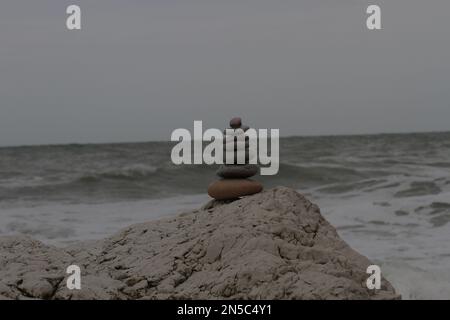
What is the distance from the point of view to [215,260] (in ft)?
13.6

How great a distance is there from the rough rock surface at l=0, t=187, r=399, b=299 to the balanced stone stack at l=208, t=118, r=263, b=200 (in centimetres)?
14

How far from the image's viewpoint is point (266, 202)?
476cm

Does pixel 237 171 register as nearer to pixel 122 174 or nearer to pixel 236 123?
pixel 236 123

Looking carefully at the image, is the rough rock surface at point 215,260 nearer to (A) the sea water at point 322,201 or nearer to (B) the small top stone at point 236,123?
(B) the small top stone at point 236,123

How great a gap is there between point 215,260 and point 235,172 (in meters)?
1.08

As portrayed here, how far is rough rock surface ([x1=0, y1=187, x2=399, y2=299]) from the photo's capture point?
379cm

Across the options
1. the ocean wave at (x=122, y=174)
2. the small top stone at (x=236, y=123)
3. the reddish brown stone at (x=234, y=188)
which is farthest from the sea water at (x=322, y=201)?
the small top stone at (x=236, y=123)

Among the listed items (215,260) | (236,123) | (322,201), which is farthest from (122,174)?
(215,260)

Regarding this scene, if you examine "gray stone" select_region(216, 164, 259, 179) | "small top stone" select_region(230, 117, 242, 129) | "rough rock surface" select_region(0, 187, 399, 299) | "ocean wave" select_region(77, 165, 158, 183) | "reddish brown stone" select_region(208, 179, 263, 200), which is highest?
"small top stone" select_region(230, 117, 242, 129)

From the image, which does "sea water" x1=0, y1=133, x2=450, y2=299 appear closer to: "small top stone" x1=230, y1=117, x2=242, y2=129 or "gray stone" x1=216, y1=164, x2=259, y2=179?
"gray stone" x1=216, y1=164, x2=259, y2=179

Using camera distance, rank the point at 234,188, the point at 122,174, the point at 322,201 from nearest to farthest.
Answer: the point at 234,188 < the point at 322,201 < the point at 122,174

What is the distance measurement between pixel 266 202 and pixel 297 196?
29 cm

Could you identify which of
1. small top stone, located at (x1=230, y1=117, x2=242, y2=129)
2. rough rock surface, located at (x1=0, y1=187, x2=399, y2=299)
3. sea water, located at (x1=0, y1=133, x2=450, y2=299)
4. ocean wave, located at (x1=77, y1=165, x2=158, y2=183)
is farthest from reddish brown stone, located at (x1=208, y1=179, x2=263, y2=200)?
ocean wave, located at (x1=77, y1=165, x2=158, y2=183)
